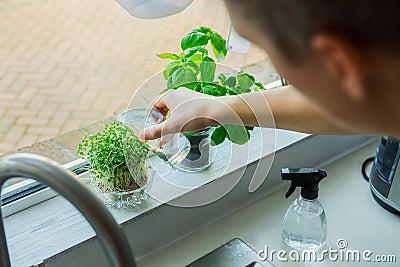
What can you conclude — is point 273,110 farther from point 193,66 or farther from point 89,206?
point 89,206

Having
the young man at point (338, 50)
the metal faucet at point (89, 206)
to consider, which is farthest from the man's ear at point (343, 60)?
the metal faucet at point (89, 206)

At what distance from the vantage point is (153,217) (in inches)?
36.9

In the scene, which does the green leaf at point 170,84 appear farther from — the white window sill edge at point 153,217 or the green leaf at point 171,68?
the white window sill edge at point 153,217

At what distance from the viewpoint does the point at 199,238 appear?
0.99 meters

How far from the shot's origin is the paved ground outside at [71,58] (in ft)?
3.34

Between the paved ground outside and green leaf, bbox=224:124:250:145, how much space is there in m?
0.18

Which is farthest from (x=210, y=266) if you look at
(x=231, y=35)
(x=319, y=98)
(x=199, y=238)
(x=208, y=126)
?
(x=319, y=98)

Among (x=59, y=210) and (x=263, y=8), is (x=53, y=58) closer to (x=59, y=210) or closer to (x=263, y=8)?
(x=59, y=210)

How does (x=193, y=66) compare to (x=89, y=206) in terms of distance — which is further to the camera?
(x=193, y=66)

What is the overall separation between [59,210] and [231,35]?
0.41 m

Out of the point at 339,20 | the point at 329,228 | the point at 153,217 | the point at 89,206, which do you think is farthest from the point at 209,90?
the point at 339,20

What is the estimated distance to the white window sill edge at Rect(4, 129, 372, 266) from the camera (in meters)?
0.86

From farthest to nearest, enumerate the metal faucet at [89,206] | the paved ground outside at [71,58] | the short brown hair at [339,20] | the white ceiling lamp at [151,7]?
1. the paved ground outside at [71,58]
2. the white ceiling lamp at [151,7]
3. the metal faucet at [89,206]
4. the short brown hair at [339,20]

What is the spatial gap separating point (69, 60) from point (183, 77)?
279mm
